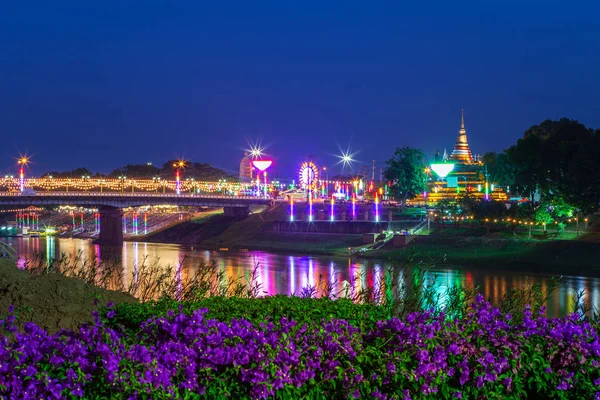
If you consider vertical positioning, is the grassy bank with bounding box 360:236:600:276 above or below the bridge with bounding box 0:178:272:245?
below

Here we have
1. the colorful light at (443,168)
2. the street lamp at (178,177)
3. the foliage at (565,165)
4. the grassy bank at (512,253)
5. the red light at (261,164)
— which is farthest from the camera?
the red light at (261,164)

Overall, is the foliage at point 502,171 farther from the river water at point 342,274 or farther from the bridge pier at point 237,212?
the river water at point 342,274

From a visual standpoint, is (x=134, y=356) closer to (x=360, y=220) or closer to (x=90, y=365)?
(x=90, y=365)

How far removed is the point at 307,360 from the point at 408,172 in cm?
10237

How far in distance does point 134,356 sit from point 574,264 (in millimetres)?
51990

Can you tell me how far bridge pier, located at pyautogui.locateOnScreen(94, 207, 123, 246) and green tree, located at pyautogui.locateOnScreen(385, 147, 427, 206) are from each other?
121ft

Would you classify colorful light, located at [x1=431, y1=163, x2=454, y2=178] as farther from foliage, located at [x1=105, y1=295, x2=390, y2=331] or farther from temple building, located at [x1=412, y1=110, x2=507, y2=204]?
foliage, located at [x1=105, y1=295, x2=390, y2=331]

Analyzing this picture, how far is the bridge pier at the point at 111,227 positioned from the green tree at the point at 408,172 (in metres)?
36.8

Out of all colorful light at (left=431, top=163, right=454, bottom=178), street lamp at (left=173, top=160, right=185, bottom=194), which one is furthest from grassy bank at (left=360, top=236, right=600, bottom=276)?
colorful light at (left=431, top=163, right=454, bottom=178)

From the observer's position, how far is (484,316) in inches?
477

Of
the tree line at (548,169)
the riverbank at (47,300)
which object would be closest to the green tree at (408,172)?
the tree line at (548,169)

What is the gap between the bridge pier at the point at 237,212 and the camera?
375ft

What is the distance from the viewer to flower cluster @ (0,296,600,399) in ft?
31.7

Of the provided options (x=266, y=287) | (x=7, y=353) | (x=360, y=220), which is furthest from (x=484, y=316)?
(x=360, y=220)
